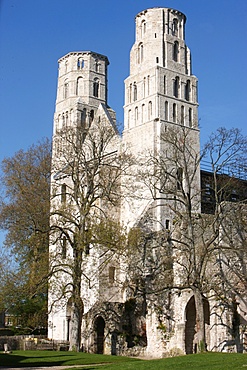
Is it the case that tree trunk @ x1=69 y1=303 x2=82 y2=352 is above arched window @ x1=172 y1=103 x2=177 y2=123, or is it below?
below

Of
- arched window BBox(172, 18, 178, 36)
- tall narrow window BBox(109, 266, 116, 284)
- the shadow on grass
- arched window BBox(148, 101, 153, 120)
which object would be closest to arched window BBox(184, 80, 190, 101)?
arched window BBox(148, 101, 153, 120)

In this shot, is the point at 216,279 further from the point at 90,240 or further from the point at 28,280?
the point at 28,280

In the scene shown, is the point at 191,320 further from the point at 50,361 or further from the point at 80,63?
the point at 80,63

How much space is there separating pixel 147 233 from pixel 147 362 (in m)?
14.8

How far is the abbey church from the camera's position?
28.1 m

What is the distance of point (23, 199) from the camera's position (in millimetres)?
35625

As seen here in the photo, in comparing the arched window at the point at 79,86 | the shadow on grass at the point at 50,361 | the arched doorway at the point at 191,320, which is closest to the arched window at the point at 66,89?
the arched window at the point at 79,86

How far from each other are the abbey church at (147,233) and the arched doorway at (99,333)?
0.06m

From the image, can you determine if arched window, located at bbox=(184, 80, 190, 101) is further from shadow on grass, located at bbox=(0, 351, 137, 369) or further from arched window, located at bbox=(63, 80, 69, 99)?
shadow on grass, located at bbox=(0, 351, 137, 369)

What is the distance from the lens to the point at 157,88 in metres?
37.3

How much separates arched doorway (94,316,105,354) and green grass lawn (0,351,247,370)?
7.79m

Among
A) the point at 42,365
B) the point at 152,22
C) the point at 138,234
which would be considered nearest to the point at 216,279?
the point at 138,234

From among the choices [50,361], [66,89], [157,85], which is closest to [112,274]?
[157,85]

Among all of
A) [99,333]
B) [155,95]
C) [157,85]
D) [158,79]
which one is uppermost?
[158,79]
